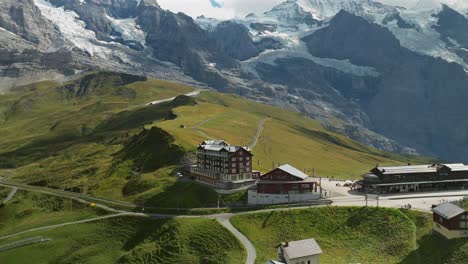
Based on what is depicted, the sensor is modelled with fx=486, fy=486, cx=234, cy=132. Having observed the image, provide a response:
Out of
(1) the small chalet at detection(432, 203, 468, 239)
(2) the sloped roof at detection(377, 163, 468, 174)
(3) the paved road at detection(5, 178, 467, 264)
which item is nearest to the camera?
(1) the small chalet at detection(432, 203, 468, 239)

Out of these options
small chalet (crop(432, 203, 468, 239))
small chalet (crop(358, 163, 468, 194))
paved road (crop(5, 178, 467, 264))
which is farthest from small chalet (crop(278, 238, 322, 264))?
small chalet (crop(358, 163, 468, 194))

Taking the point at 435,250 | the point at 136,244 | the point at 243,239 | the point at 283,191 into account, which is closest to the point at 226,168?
the point at 283,191

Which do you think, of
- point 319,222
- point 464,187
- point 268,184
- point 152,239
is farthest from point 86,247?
point 464,187

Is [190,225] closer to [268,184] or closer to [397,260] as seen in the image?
[268,184]

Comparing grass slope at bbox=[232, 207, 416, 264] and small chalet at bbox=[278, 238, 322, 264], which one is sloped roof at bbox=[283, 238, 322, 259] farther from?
grass slope at bbox=[232, 207, 416, 264]

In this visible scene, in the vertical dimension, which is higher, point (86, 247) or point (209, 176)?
point (209, 176)

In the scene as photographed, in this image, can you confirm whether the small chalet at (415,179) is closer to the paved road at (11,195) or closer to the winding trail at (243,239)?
the winding trail at (243,239)

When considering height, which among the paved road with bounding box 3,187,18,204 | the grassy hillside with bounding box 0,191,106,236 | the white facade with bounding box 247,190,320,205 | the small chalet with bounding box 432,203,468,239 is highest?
the small chalet with bounding box 432,203,468,239
